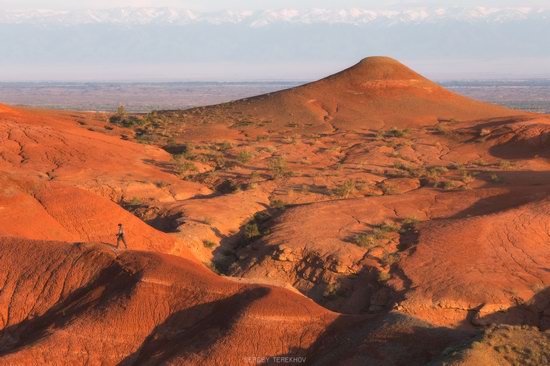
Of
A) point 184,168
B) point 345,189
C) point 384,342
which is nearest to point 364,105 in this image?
point 184,168

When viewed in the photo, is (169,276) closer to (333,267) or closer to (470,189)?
(333,267)

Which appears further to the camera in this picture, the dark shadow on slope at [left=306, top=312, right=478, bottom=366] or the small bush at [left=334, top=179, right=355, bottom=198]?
the small bush at [left=334, top=179, right=355, bottom=198]

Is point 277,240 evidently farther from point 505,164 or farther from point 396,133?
point 396,133

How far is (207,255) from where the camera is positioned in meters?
21.7

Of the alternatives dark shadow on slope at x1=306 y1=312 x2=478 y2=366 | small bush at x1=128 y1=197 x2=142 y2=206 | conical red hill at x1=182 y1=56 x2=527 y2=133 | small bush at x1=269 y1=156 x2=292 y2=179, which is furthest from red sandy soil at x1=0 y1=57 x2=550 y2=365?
→ conical red hill at x1=182 y1=56 x2=527 y2=133

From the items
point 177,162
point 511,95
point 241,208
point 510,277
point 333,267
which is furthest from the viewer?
point 511,95

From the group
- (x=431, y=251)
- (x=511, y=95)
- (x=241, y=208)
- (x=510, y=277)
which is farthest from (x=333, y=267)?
(x=511, y=95)

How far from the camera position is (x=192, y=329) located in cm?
1218

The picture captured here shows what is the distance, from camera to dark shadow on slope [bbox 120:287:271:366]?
38.2 ft

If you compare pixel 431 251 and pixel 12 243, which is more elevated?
pixel 12 243

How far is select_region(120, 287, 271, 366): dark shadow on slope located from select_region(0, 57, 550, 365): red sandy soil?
0.04 metres

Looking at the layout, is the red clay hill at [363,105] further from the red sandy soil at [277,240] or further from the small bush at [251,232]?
the small bush at [251,232]

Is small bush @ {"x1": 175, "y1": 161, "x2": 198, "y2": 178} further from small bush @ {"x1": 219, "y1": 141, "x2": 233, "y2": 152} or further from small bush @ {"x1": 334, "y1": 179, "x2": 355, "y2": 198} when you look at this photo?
small bush @ {"x1": 334, "y1": 179, "x2": 355, "y2": 198}

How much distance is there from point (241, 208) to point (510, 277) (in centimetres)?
1017
